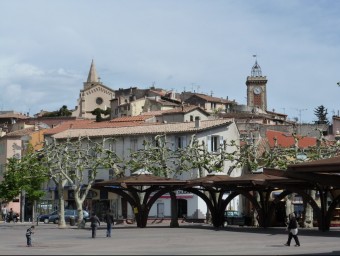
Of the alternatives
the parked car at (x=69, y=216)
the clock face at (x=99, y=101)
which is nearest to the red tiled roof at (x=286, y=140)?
the parked car at (x=69, y=216)

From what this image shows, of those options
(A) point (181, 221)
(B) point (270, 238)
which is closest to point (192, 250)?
(B) point (270, 238)

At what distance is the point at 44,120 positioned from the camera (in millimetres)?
129625

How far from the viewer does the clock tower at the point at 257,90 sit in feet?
531

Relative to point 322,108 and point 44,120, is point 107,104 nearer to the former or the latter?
point 44,120

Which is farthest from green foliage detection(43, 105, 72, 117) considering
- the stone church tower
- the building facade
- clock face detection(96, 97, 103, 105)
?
the building facade

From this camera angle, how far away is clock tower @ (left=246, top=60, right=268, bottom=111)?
162m

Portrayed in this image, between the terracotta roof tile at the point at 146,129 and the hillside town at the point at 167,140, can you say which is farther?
the terracotta roof tile at the point at 146,129

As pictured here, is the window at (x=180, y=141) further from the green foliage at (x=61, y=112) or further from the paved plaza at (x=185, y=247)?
the green foliage at (x=61, y=112)

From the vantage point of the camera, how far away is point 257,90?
163625 mm

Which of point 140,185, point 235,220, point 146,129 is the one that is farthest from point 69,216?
point 140,185

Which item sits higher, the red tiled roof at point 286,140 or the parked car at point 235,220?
the red tiled roof at point 286,140

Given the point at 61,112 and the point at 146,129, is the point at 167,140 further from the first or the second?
the point at 61,112

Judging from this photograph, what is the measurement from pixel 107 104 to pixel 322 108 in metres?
50.6

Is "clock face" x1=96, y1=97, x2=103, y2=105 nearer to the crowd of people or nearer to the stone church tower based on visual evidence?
the stone church tower
